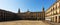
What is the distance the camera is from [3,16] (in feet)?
171

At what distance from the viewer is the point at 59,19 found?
1275 inches

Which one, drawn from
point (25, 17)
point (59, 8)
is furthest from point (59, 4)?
point (25, 17)

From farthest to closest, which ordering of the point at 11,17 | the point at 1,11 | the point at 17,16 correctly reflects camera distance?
the point at 17,16 < the point at 11,17 < the point at 1,11

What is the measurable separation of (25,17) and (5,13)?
46.2 ft

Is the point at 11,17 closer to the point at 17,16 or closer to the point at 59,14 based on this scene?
the point at 17,16

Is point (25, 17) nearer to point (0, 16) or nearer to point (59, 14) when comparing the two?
point (0, 16)

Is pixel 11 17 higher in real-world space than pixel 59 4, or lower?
lower

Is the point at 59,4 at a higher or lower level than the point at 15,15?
higher

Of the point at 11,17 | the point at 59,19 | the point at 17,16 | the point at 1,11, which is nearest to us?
the point at 59,19

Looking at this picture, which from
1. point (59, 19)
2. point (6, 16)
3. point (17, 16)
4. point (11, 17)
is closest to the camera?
point (59, 19)

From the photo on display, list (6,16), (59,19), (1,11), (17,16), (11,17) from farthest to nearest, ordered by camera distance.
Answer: (17,16)
(11,17)
(6,16)
(1,11)
(59,19)

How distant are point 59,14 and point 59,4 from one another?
301cm

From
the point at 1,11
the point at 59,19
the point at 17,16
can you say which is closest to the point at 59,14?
the point at 59,19

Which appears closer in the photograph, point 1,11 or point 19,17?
point 1,11
